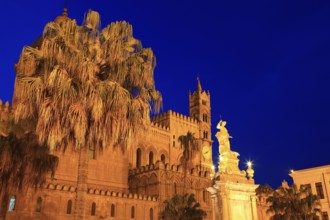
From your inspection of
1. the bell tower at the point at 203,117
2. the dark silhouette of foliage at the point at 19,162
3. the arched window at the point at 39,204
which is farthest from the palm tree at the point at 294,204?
the bell tower at the point at 203,117

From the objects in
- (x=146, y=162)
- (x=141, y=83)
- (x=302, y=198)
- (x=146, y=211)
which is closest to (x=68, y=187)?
(x=146, y=211)

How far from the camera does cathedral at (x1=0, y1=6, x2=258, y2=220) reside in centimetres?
2128

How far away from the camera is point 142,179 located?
51719 millimetres

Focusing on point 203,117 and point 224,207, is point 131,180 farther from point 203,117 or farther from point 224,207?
point 224,207

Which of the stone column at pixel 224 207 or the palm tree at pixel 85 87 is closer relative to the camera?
the palm tree at pixel 85 87

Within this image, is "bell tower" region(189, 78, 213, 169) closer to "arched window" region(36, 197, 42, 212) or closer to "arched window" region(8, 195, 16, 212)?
"arched window" region(36, 197, 42, 212)

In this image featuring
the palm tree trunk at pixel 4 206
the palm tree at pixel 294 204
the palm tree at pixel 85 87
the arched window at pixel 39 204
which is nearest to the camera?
the palm tree at pixel 85 87

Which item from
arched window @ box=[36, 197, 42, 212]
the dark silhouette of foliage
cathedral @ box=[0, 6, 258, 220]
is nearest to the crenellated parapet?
cathedral @ box=[0, 6, 258, 220]

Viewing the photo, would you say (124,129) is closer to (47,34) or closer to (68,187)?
(47,34)

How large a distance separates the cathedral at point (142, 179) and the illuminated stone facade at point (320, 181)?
1276cm

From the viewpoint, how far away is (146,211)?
150ft

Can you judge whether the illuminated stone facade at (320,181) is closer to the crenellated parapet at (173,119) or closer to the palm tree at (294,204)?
the palm tree at (294,204)

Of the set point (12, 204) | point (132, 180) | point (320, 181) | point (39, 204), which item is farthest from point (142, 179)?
point (320, 181)

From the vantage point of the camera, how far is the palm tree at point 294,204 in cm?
3170
